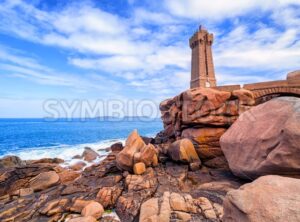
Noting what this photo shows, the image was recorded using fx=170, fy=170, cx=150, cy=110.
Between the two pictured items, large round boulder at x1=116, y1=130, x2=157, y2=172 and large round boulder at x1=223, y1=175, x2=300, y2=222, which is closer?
large round boulder at x1=223, y1=175, x2=300, y2=222

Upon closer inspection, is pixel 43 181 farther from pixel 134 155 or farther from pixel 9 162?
pixel 9 162

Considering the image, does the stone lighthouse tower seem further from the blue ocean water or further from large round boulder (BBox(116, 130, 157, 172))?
large round boulder (BBox(116, 130, 157, 172))

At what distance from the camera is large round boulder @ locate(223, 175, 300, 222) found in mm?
3084

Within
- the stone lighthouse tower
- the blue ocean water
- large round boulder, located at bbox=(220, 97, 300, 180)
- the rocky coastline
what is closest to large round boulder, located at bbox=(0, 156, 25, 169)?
the blue ocean water

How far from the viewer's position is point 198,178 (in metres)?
10.8

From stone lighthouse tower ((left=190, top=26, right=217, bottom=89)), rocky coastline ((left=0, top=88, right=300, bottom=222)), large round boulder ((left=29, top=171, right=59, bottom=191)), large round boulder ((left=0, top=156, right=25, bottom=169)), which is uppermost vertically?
stone lighthouse tower ((left=190, top=26, right=217, bottom=89))

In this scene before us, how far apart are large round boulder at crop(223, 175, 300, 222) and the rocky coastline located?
2 cm

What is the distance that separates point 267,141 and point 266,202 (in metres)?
4.32

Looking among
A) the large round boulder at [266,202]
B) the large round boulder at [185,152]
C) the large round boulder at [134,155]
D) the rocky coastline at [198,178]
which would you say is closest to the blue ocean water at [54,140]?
the rocky coastline at [198,178]

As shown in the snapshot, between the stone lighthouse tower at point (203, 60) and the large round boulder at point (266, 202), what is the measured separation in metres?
34.8

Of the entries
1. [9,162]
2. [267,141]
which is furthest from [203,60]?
[9,162]

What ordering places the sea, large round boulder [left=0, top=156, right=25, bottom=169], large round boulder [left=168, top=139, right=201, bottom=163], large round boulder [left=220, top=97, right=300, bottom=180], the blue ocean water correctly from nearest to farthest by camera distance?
large round boulder [left=220, top=97, right=300, bottom=180], large round boulder [left=168, top=139, right=201, bottom=163], large round boulder [left=0, top=156, right=25, bottom=169], the sea, the blue ocean water

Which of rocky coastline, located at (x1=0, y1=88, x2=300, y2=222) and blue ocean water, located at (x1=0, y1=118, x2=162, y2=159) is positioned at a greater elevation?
rocky coastline, located at (x1=0, y1=88, x2=300, y2=222)

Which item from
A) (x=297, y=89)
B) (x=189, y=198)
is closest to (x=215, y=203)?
(x=189, y=198)
